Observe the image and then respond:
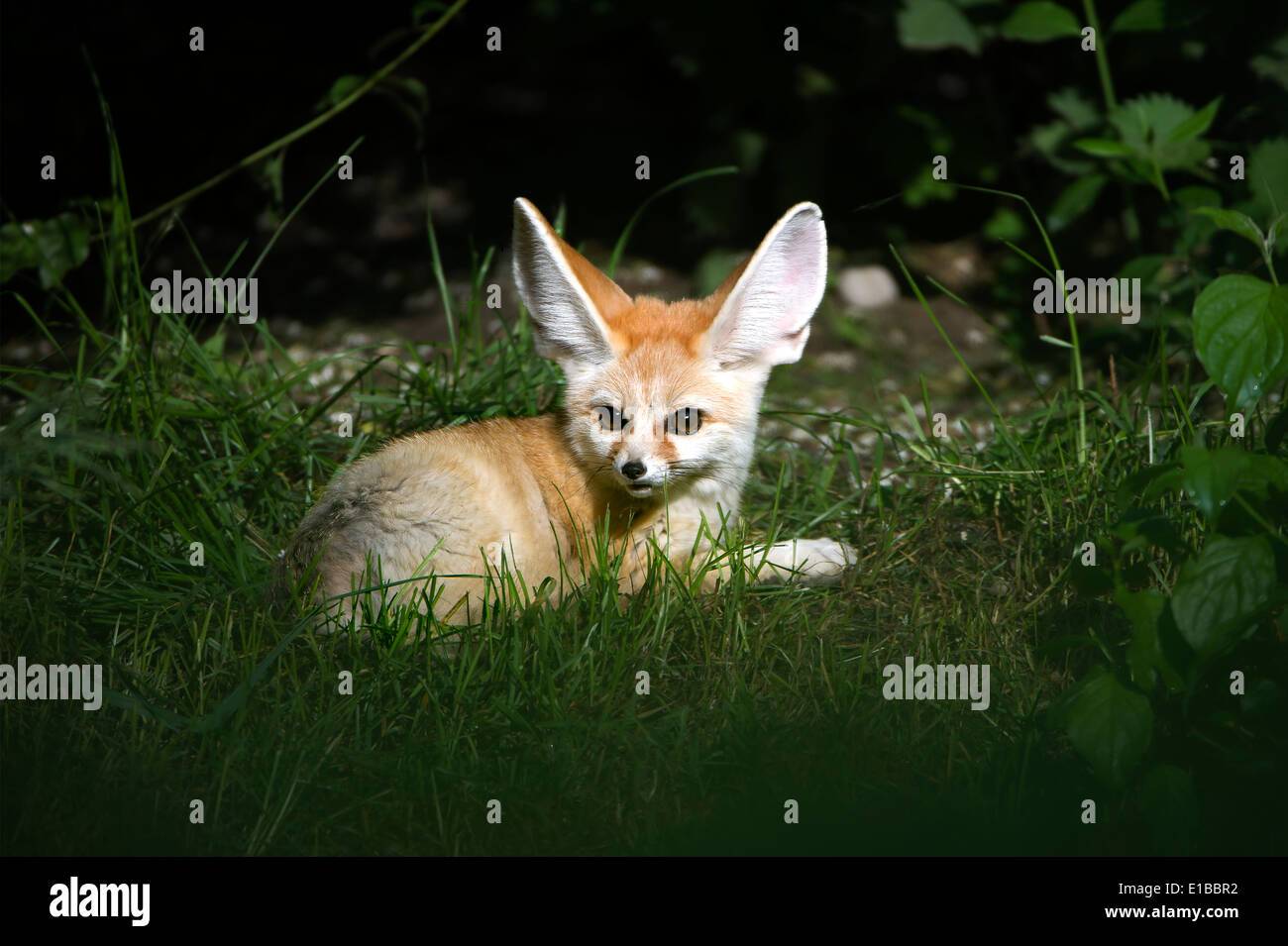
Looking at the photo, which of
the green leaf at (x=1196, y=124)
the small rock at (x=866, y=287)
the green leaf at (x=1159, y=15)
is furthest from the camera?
the small rock at (x=866, y=287)

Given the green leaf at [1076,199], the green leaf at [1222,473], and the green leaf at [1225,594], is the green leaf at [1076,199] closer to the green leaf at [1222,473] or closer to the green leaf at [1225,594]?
the green leaf at [1222,473]

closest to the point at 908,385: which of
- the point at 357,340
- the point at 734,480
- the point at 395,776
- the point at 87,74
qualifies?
the point at 734,480

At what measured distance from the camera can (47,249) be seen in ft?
14.5

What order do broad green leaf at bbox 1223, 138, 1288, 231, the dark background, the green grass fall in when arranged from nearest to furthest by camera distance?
1. the green grass
2. broad green leaf at bbox 1223, 138, 1288, 231
3. the dark background

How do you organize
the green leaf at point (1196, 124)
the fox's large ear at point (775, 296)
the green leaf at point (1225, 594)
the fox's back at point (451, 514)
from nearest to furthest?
the green leaf at point (1225, 594) < the fox's back at point (451, 514) < the fox's large ear at point (775, 296) < the green leaf at point (1196, 124)

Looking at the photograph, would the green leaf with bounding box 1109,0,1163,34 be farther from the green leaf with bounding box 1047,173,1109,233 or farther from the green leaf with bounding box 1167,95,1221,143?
the green leaf with bounding box 1167,95,1221,143

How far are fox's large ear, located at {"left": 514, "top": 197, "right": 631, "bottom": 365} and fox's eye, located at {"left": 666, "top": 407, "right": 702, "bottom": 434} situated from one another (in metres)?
0.31

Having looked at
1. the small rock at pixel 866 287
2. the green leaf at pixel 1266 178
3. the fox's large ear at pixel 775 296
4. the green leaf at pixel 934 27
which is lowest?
the fox's large ear at pixel 775 296

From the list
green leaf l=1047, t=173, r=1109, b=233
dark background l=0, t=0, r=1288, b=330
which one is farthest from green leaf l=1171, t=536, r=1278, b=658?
dark background l=0, t=0, r=1288, b=330

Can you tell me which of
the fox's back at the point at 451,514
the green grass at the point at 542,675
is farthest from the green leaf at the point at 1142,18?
the fox's back at the point at 451,514

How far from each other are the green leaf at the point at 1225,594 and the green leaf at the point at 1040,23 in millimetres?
3199

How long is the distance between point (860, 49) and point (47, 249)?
3898 millimetres

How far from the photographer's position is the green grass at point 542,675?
9.04 ft

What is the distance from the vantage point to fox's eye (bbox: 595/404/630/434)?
3599 millimetres
